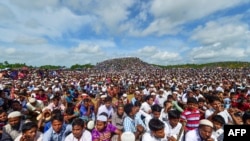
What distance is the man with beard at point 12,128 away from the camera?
4.38 m

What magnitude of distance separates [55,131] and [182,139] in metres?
2.26

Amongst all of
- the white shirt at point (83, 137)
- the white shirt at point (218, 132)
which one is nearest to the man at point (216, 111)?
the white shirt at point (218, 132)

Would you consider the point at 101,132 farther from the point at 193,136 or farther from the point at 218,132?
the point at 218,132

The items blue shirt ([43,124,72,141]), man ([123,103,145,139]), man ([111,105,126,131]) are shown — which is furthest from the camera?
man ([111,105,126,131])

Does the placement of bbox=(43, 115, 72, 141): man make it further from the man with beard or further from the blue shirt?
the man with beard

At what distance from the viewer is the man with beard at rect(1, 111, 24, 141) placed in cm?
438

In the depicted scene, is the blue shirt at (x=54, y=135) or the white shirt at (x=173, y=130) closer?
the blue shirt at (x=54, y=135)

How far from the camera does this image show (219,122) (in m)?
4.55

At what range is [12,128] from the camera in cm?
455

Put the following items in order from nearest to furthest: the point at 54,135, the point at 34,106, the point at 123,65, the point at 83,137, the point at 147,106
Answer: the point at 83,137, the point at 54,135, the point at 147,106, the point at 34,106, the point at 123,65

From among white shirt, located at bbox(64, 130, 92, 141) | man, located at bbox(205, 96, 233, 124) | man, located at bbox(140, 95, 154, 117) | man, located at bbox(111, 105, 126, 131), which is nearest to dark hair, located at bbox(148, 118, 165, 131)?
white shirt, located at bbox(64, 130, 92, 141)

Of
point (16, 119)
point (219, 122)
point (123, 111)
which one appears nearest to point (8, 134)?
point (16, 119)

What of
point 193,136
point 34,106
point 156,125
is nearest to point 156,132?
point 156,125

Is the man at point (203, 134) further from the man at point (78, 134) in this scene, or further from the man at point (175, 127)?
the man at point (78, 134)
